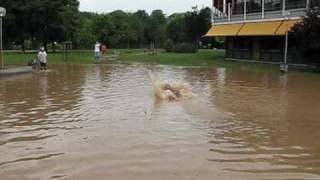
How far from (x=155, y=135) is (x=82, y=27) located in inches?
2521

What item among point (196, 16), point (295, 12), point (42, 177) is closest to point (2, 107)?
point (42, 177)

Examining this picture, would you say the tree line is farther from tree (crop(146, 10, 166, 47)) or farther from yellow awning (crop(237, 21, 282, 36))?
yellow awning (crop(237, 21, 282, 36))

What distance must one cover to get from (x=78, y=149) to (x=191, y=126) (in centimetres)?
337

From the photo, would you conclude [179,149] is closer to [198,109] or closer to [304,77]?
[198,109]

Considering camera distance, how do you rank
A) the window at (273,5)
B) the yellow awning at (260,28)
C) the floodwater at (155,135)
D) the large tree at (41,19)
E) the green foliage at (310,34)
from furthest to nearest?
the large tree at (41,19) < the window at (273,5) < the yellow awning at (260,28) < the green foliage at (310,34) < the floodwater at (155,135)

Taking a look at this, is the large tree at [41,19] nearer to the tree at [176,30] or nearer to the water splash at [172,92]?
the tree at [176,30]

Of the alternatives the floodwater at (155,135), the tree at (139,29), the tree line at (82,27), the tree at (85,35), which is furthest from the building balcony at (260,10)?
the tree at (139,29)

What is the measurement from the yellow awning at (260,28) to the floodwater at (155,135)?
851 inches

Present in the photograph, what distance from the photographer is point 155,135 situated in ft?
37.4

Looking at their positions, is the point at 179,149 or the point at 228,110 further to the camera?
the point at 228,110

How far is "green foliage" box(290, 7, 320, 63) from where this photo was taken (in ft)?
108

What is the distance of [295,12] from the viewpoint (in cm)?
4009

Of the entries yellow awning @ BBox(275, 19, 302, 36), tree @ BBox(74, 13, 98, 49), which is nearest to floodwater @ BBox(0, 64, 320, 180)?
yellow awning @ BBox(275, 19, 302, 36)

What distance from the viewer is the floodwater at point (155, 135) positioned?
28.4 ft
